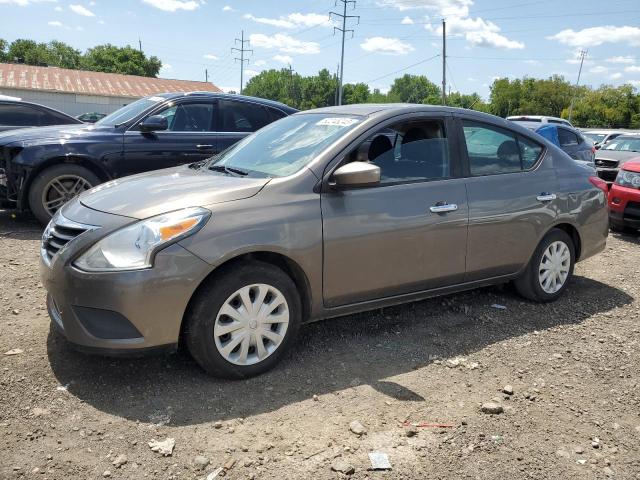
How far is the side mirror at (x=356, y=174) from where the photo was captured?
11.5 feet

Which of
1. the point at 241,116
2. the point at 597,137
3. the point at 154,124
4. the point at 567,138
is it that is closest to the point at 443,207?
the point at 154,124

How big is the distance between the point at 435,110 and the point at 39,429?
335 centimetres

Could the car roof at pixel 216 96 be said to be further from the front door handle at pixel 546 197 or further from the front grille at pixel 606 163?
the front grille at pixel 606 163

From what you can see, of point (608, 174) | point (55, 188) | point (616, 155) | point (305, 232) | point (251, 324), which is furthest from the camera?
point (616, 155)

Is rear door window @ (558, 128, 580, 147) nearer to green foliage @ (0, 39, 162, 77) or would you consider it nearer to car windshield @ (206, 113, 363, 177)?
car windshield @ (206, 113, 363, 177)

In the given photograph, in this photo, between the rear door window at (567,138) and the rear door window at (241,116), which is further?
the rear door window at (567,138)

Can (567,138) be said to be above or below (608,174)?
above

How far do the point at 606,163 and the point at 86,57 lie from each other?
84.9m

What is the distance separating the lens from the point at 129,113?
721cm

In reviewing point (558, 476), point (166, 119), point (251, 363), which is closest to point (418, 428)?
point (558, 476)

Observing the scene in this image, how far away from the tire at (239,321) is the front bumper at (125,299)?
0.35ft

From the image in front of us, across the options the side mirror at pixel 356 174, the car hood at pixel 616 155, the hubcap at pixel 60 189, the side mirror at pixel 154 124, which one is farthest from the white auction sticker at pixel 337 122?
the car hood at pixel 616 155

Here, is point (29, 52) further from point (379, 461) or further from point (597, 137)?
point (379, 461)

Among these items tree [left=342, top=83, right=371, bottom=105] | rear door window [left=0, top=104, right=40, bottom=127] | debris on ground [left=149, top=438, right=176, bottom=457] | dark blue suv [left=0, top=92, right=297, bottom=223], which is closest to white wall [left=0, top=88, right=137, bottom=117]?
rear door window [left=0, top=104, right=40, bottom=127]
